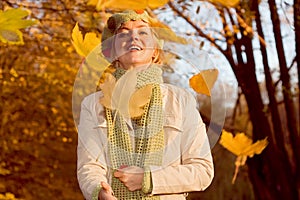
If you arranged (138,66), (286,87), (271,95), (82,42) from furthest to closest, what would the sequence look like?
(271,95) < (286,87) < (138,66) < (82,42)

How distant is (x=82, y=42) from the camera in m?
1.10

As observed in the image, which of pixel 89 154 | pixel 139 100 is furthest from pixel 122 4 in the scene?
pixel 89 154

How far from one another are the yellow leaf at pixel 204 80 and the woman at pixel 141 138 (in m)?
0.08

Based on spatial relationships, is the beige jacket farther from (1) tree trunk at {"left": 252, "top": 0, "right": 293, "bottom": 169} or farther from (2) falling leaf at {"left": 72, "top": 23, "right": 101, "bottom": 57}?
(1) tree trunk at {"left": 252, "top": 0, "right": 293, "bottom": 169}

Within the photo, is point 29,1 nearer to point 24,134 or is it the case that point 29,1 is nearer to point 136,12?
point 24,134

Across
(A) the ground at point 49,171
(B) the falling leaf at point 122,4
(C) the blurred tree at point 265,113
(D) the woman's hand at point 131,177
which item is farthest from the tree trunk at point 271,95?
(B) the falling leaf at point 122,4

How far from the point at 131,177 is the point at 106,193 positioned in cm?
6

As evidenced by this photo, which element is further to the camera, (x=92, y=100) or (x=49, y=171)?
(x=49, y=171)

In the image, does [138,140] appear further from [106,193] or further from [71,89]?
[71,89]

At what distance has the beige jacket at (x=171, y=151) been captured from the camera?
4.07 feet

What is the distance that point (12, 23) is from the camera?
969 millimetres

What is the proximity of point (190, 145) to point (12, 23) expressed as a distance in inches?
18.9

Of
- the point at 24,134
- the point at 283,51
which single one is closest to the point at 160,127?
the point at 283,51

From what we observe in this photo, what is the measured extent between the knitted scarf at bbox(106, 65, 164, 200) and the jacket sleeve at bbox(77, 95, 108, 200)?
30 millimetres
